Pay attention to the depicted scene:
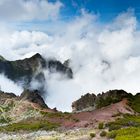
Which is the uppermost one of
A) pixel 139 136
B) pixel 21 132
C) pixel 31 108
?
pixel 31 108

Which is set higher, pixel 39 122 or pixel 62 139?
pixel 39 122

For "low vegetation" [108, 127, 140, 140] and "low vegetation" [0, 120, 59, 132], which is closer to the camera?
"low vegetation" [108, 127, 140, 140]

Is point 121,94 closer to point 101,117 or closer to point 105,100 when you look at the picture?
point 105,100

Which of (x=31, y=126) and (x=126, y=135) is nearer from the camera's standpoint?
(x=126, y=135)

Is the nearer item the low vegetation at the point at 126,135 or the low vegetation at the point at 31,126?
the low vegetation at the point at 126,135

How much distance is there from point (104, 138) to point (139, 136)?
10.5m

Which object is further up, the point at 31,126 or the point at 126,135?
the point at 31,126

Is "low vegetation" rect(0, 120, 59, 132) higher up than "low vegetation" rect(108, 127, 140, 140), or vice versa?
"low vegetation" rect(0, 120, 59, 132)

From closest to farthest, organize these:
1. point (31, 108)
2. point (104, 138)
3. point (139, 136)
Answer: point (139, 136)
point (104, 138)
point (31, 108)

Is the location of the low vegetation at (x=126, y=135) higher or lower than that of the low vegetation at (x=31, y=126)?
lower

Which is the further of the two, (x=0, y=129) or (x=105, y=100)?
(x=105, y=100)

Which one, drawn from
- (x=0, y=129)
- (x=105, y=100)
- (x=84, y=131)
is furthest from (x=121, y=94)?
(x=84, y=131)

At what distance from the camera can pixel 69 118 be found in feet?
523

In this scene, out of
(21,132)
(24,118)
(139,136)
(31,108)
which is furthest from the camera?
(31,108)
